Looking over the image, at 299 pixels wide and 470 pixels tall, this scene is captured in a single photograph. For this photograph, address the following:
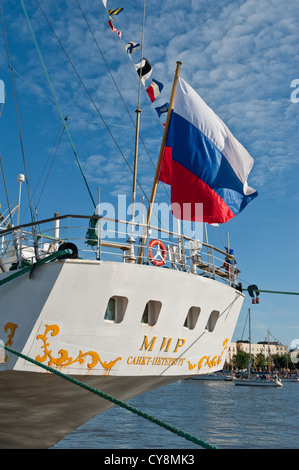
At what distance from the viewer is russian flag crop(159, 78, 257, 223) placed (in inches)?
518

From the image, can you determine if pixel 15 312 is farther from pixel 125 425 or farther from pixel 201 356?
pixel 125 425

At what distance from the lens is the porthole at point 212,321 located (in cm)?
1292

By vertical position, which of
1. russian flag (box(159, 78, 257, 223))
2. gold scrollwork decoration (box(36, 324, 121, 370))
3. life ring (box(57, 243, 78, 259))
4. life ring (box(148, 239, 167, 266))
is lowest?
gold scrollwork decoration (box(36, 324, 121, 370))

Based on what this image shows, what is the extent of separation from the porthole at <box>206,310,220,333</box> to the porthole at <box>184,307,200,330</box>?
110 cm

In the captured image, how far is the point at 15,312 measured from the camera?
982cm

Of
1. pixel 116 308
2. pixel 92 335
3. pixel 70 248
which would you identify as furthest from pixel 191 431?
pixel 70 248

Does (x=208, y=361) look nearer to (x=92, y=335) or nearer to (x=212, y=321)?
(x=212, y=321)

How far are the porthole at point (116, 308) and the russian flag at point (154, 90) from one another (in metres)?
7.28

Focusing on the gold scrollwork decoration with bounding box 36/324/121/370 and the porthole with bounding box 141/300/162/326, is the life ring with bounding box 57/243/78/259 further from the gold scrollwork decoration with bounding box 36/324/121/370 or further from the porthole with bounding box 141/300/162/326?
the porthole with bounding box 141/300/162/326

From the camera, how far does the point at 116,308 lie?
10383 mm

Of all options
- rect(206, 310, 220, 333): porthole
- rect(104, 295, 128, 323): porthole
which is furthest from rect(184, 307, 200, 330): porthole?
rect(104, 295, 128, 323): porthole

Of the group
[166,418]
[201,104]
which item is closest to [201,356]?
[201,104]

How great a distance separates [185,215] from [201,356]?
3801 mm

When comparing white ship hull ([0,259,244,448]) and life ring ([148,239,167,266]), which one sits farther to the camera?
life ring ([148,239,167,266])
